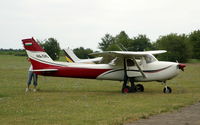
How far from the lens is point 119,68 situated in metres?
20.4

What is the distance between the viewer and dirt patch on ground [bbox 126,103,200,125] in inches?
404

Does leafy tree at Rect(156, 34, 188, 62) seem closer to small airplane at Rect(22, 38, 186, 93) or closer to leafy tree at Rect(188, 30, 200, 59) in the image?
leafy tree at Rect(188, 30, 200, 59)

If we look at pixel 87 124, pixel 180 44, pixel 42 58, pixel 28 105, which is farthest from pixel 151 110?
pixel 180 44

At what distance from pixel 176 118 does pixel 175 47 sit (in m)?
84.0

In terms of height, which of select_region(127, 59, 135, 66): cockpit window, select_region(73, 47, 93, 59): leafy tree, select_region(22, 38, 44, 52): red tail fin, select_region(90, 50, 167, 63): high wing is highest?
select_region(73, 47, 93, 59): leafy tree

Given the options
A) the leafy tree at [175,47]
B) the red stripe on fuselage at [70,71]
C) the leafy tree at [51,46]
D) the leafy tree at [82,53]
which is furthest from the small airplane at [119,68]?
the leafy tree at [82,53]

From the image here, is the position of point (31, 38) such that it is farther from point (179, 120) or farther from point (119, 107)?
point (179, 120)

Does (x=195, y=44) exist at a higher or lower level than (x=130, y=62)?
higher

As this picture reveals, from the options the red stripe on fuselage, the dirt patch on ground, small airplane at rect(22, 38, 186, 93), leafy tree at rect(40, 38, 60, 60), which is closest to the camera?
the dirt patch on ground

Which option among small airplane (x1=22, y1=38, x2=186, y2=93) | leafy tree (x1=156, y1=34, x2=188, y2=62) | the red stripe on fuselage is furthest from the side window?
leafy tree (x1=156, y1=34, x2=188, y2=62)

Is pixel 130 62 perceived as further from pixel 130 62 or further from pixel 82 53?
pixel 82 53

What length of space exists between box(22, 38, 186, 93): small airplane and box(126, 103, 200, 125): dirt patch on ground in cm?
681

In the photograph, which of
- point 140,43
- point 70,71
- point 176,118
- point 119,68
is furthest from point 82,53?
point 176,118

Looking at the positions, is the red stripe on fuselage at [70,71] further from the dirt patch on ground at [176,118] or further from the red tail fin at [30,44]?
the dirt patch on ground at [176,118]
